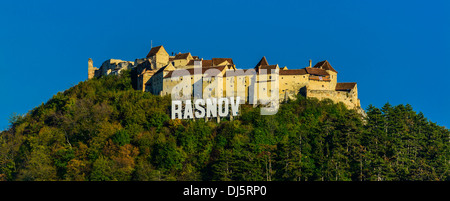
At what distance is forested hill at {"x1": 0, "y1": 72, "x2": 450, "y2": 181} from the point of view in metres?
56.5

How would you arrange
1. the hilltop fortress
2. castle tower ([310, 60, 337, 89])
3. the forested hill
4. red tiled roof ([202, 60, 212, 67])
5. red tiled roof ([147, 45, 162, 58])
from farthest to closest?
red tiled roof ([147, 45, 162, 58]), red tiled roof ([202, 60, 212, 67]), castle tower ([310, 60, 337, 89]), the hilltop fortress, the forested hill

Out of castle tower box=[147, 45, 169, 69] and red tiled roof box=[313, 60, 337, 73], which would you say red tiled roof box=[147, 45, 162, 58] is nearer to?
castle tower box=[147, 45, 169, 69]

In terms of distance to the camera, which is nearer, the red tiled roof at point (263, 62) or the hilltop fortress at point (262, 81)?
the hilltop fortress at point (262, 81)

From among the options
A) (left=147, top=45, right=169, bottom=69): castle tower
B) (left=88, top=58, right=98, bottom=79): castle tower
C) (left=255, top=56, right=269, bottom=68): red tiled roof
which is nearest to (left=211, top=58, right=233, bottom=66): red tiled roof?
(left=255, top=56, right=269, bottom=68): red tiled roof

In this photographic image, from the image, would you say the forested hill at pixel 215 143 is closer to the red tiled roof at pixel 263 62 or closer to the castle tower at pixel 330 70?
the castle tower at pixel 330 70

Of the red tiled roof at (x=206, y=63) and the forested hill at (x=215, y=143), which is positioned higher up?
the red tiled roof at (x=206, y=63)

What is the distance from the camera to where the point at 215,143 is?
2667 inches

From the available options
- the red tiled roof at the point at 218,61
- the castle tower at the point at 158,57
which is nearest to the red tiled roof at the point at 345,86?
the red tiled roof at the point at 218,61

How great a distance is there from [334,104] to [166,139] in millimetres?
22708

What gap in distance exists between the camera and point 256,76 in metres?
78.0

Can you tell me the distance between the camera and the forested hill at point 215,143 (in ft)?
185
